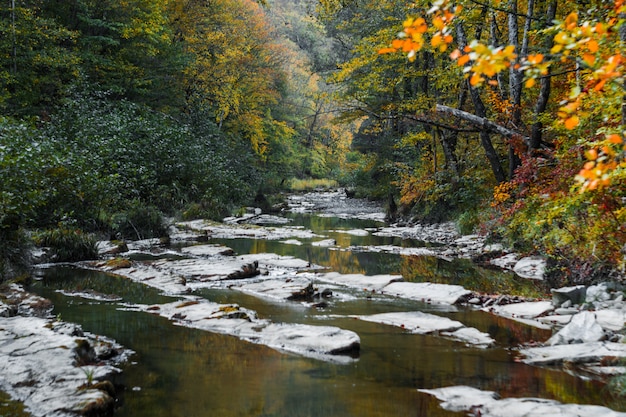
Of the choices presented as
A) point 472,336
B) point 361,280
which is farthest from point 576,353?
point 361,280

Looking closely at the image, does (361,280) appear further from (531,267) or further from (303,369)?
(303,369)

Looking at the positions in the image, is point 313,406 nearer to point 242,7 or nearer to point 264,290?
point 264,290

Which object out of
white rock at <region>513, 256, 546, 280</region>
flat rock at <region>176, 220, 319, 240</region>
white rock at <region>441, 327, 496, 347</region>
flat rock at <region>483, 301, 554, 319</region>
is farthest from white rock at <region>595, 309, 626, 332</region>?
flat rock at <region>176, 220, 319, 240</region>

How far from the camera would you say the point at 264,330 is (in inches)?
230

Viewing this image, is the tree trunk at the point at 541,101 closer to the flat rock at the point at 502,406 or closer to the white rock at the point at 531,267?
the white rock at the point at 531,267

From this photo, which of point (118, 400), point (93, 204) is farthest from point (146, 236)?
point (118, 400)

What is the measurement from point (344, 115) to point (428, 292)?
14.4 meters

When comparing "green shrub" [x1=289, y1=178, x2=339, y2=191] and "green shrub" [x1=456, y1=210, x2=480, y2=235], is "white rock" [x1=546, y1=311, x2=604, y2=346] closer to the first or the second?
"green shrub" [x1=456, y1=210, x2=480, y2=235]

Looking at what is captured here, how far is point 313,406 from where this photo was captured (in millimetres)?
3939

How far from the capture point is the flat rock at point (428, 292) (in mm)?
7879

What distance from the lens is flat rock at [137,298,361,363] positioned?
522cm

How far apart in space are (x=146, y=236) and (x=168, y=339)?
30.0ft

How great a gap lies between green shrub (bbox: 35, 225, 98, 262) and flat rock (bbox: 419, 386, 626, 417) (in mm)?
8563

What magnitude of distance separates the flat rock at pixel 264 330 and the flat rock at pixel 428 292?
2.65 m
